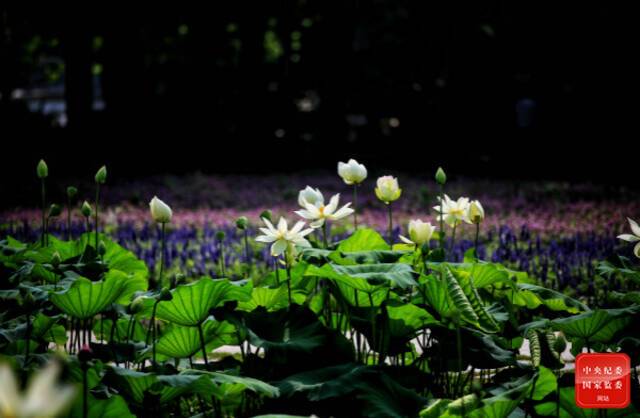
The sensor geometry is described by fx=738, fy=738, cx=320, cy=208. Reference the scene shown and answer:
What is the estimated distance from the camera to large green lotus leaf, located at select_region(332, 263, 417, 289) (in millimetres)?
2135

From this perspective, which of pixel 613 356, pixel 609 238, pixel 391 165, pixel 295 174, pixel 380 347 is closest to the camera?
pixel 613 356

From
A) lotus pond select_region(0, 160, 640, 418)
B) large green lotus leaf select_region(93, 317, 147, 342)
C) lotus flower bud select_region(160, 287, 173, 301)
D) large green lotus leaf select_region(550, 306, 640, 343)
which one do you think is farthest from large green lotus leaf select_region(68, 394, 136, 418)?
large green lotus leaf select_region(550, 306, 640, 343)

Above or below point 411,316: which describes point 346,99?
above

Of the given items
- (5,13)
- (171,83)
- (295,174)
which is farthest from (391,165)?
(5,13)

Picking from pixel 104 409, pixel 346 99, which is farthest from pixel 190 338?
pixel 346 99

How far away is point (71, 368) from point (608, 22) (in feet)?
50.9

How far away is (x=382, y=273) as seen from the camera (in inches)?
86.0

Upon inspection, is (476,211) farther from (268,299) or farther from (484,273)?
(268,299)

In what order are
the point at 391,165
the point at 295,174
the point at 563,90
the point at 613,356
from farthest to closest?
the point at 563,90, the point at 391,165, the point at 295,174, the point at 613,356

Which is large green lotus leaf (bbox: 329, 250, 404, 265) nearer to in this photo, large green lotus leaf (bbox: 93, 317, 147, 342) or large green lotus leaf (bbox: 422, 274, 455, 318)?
large green lotus leaf (bbox: 422, 274, 455, 318)

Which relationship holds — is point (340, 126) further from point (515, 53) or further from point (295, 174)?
point (515, 53)

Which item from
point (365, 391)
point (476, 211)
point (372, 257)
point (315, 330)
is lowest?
point (365, 391)

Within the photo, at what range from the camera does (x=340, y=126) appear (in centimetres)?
1611

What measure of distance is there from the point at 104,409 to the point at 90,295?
473 millimetres
